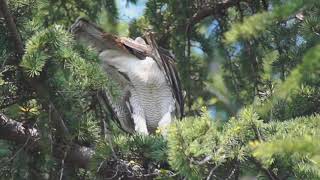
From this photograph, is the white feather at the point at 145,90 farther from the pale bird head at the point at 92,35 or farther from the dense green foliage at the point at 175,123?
the dense green foliage at the point at 175,123

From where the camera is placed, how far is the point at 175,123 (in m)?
2.38

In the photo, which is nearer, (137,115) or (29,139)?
(29,139)

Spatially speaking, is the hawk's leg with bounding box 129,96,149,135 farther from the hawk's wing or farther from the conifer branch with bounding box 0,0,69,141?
the conifer branch with bounding box 0,0,69,141

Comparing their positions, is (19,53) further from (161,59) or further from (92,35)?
(161,59)

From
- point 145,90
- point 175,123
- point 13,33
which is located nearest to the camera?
point 175,123

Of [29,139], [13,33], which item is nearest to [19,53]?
[13,33]

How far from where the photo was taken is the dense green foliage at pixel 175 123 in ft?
7.55

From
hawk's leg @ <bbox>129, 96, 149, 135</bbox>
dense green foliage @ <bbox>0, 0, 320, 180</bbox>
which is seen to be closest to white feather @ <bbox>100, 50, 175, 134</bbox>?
hawk's leg @ <bbox>129, 96, 149, 135</bbox>

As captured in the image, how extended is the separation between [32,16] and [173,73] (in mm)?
1025

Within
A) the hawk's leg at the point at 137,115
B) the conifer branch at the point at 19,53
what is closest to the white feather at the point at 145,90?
the hawk's leg at the point at 137,115

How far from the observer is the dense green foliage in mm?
2303

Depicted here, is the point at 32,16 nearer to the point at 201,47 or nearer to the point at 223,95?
the point at 201,47

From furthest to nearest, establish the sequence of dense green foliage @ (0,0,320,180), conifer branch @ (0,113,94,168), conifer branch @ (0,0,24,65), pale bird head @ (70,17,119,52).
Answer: pale bird head @ (70,17,119,52) → conifer branch @ (0,113,94,168) → conifer branch @ (0,0,24,65) → dense green foliage @ (0,0,320,180)

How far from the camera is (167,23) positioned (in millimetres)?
4555
